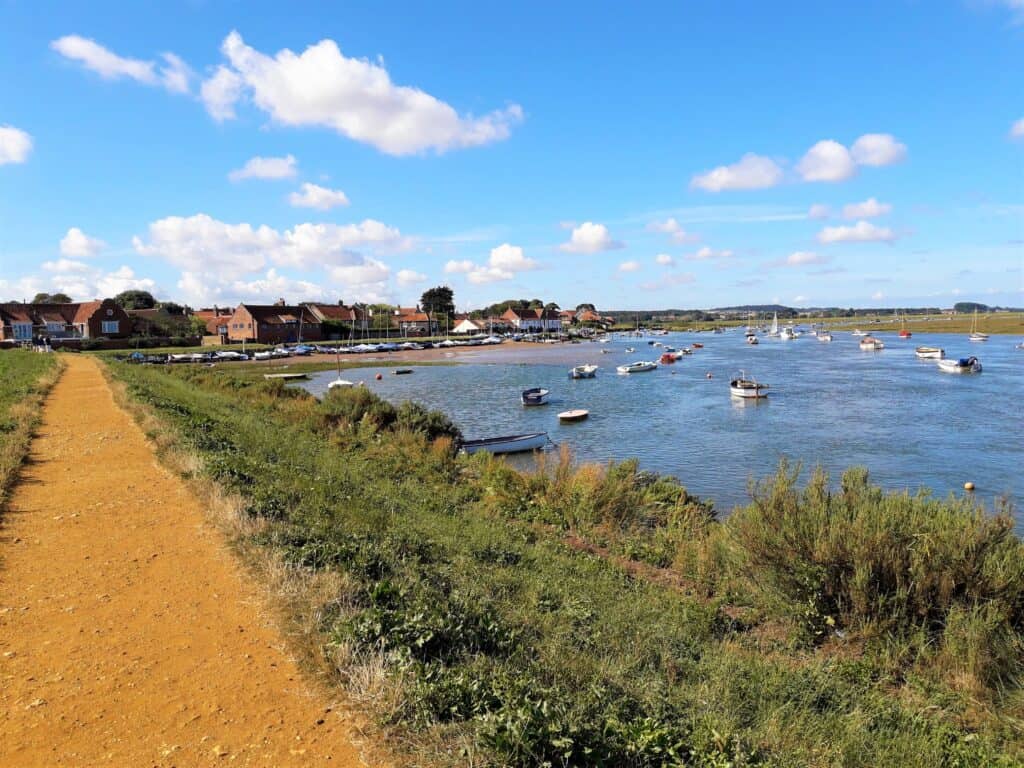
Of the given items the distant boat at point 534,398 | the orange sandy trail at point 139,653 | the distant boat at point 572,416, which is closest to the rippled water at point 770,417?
the distant boat at point 572,416

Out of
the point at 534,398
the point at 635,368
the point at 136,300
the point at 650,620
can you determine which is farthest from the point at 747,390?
the point at 136,300

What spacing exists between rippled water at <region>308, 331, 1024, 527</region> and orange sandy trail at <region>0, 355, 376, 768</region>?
12199 millimetres

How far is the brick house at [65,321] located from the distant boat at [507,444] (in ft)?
300

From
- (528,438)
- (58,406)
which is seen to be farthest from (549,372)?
(58,406)

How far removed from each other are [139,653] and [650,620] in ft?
18.2

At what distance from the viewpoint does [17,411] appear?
1869 centimetres

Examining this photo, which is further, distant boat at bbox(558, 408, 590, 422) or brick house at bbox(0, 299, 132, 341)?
brick house at bbox(0, 299, 132, 341)

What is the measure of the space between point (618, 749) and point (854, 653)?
5.38m

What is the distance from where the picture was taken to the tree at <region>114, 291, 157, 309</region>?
138 metres

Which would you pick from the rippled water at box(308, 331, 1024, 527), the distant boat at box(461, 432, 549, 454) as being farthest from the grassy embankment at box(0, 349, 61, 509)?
the rippled water at box(308, 331, 1024, 527)

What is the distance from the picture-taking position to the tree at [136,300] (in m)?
138

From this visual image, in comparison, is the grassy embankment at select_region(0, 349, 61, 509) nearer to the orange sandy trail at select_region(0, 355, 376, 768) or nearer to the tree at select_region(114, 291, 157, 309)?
the orange sandy trail at select_region(0, 355, 376, 768)

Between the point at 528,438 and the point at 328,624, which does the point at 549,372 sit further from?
the point at 328,624

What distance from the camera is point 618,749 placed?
13.7ft
